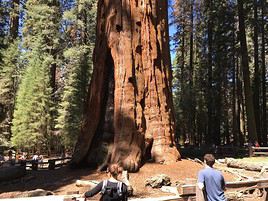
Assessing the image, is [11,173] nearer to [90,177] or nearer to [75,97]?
[90,177]

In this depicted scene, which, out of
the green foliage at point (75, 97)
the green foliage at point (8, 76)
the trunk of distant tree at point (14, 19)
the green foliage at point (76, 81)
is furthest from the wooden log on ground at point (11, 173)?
the trunk of distant tree at point (14, 19)

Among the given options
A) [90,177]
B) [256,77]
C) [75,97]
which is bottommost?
[90,177]

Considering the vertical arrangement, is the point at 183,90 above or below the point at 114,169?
above

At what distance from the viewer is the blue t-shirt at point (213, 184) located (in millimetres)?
6949

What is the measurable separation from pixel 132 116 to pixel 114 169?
9.68 m

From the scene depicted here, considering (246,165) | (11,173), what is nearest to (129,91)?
(11,173)

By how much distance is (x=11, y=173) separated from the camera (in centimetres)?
1625

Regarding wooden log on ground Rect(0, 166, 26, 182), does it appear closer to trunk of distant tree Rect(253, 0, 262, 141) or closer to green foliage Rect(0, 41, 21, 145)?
green foliage Rect(0, 41, 21, 145)

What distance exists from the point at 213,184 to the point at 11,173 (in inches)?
437

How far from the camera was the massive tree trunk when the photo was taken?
1565cm

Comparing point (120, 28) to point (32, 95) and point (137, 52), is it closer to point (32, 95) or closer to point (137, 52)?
point (137, 52)

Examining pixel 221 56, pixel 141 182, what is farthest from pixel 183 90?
pixel 141 182

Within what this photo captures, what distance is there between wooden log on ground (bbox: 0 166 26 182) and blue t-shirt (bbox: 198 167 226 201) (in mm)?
10593

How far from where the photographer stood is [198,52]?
52656 mm
